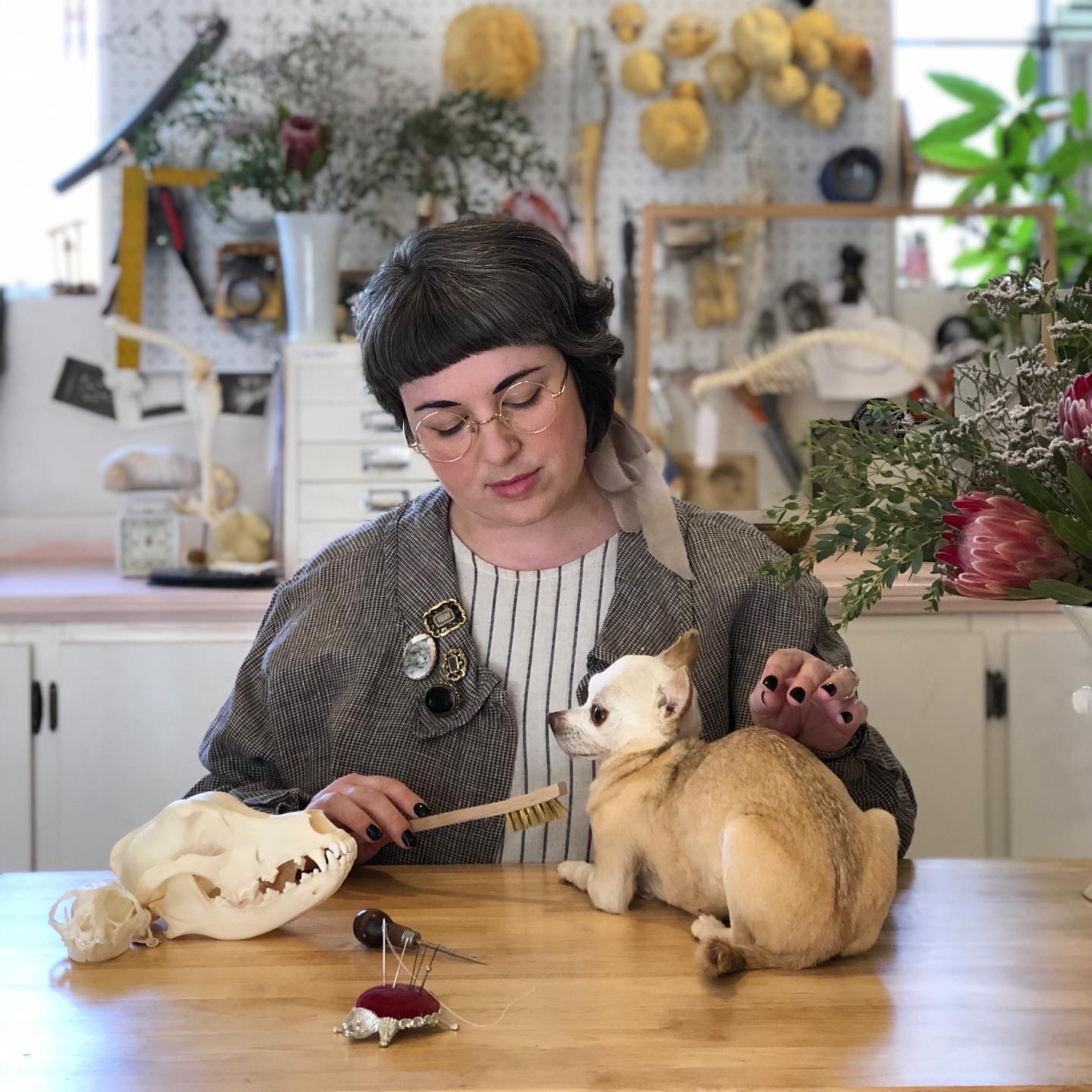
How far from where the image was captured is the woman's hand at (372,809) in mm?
1123

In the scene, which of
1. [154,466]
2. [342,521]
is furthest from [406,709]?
[154,466]

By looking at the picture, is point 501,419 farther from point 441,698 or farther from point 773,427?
point 773,427

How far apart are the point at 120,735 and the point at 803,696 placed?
53.8 inches

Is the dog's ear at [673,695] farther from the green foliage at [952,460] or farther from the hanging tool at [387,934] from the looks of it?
the hanging tool at [387,934]

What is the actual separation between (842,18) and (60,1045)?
2502mm

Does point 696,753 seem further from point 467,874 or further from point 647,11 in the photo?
point 647,11

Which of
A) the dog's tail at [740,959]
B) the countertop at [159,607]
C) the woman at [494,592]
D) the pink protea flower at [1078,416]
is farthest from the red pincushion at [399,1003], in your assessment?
the countertop at [159,607]

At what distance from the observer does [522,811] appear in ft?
3.47

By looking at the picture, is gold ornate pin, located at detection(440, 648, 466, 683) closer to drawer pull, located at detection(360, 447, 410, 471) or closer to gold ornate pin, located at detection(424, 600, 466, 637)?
gold ornate pin, located at detection(424, 600, 466, 637)

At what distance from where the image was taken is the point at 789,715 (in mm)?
1086

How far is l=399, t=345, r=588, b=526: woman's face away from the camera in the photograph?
126 cm

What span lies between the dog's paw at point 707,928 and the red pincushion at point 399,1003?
0.66 feet

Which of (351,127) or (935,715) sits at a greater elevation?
(351,127)

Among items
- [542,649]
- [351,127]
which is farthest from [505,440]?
[351,127]
